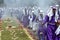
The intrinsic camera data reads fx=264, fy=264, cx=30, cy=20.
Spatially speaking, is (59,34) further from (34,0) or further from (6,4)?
(6,4)

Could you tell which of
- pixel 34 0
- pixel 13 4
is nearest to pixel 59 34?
pixel 34 0

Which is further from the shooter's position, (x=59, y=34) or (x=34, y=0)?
(x=34, y=0)

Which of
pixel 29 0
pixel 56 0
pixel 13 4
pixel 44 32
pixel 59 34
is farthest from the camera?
pixel 13 4

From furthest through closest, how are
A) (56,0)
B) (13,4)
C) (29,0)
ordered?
(13,4)
(29,0)
(56,0)

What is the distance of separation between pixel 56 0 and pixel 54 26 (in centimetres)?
2440

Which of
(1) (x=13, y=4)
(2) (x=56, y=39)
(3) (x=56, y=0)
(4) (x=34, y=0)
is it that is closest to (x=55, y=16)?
(2) (x=56, y=39)

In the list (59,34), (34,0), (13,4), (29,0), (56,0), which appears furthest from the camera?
(13,4)

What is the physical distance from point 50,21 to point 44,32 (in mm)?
901

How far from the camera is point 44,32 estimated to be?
1212cm

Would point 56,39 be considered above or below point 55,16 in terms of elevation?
below

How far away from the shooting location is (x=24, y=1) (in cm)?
5141

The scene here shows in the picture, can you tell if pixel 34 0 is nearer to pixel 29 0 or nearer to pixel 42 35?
pixel 29 0

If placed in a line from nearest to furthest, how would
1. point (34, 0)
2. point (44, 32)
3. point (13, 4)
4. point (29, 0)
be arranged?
1. point (44, 32)
2. point (34, 0)
3. point (29, 0)
4. point (13, 4)

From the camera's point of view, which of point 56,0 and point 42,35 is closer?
point 42,35
